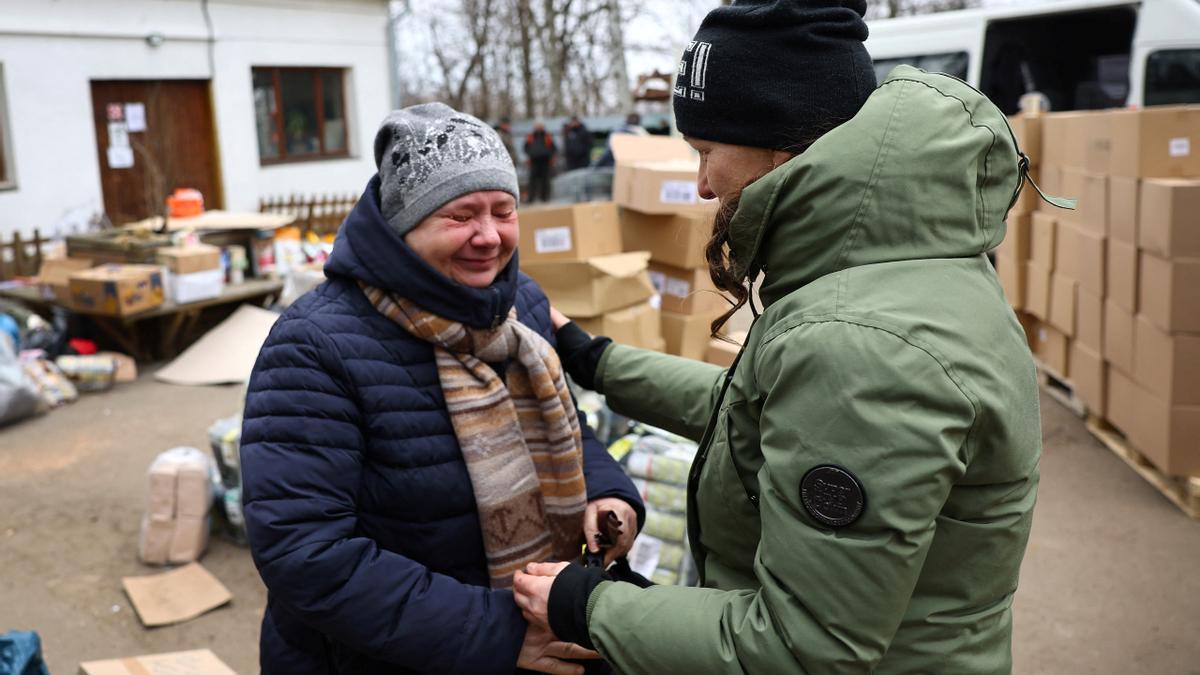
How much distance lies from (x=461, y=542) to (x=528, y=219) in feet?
10.1

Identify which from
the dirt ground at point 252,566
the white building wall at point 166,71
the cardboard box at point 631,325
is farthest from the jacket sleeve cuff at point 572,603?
the white building wall at point 166,71

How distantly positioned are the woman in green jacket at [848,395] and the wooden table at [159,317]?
6.64 meters

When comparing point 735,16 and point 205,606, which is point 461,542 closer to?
point 735,16

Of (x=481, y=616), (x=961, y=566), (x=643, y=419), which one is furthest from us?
(x=643, y=419)

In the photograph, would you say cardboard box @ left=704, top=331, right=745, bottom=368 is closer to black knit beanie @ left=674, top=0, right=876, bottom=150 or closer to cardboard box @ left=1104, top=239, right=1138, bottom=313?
cardboard box @ left=1104, top=239, right=1138, bottom=313

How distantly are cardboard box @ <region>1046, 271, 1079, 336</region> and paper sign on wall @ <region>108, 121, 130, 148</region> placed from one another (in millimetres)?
10150

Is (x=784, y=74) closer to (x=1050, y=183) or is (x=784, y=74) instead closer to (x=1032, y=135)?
(x=1050, y=183)

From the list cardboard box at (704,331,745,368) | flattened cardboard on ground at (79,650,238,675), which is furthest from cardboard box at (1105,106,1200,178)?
flattened cardboard on ground at (79,650,238,675)

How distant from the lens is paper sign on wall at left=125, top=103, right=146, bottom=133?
1153 cm

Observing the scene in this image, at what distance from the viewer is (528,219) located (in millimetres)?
4707

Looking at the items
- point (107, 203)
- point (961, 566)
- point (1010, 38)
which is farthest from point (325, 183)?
point (961, 566)

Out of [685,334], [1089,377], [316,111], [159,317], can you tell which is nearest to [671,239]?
[685,334]

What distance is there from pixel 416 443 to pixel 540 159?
16.5 meters

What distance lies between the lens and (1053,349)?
607 cm
